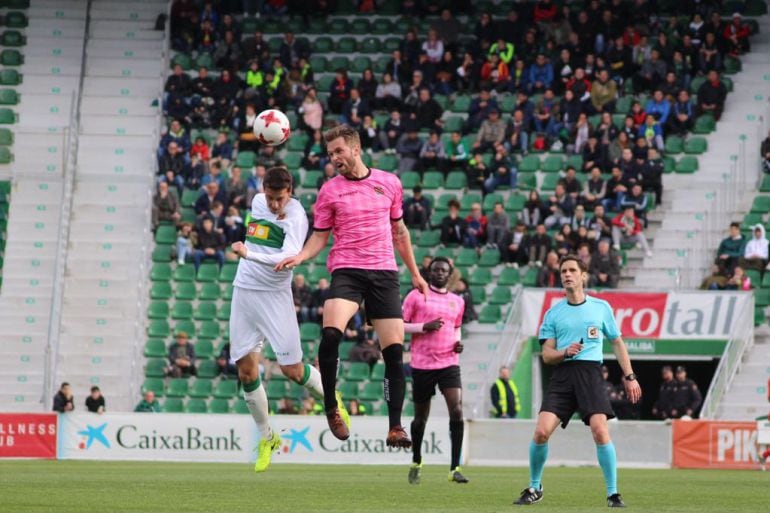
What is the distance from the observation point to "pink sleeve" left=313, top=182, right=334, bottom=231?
1238 centimetres

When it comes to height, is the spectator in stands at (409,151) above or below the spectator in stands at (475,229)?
above

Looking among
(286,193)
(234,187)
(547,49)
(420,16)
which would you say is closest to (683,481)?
(286,193)

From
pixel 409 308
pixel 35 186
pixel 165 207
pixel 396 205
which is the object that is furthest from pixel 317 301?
pixel 396 205

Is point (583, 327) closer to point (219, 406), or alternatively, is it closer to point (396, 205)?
point (396, 205)

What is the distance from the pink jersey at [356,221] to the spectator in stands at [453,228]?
736 inches

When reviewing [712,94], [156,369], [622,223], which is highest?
[712,94]

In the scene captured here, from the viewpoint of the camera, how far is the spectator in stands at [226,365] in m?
29.5

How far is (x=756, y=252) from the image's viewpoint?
29.6 meters

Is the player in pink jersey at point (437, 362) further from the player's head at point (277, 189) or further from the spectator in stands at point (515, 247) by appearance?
the spectator in stands at point (515, 247)

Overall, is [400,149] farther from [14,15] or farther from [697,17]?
[14,15]

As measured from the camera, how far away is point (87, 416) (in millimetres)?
25484

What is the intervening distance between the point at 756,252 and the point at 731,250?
478 mm

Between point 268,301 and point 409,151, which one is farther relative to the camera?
point 409,151

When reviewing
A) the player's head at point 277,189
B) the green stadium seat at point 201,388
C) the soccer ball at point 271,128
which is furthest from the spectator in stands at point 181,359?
the player's head at point 277,189
